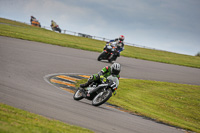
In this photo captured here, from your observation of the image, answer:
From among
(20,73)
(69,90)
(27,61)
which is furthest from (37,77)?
(27,61)

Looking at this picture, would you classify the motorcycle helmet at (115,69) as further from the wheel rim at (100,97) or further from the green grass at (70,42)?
the green grass at (70,42)

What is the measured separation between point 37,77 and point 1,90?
4.60 meters

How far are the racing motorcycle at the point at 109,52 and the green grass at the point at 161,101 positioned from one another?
6.15m

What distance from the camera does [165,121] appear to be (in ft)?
32.7

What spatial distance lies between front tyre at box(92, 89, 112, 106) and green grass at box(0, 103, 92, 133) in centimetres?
319

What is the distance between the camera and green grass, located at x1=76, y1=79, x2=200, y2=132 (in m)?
10.8

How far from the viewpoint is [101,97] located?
30.2 ft

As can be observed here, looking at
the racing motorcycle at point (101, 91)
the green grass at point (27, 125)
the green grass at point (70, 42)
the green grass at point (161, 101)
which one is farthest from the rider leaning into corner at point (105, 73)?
the green grass at point (70, 42)

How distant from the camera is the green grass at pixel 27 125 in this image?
4.34 metres

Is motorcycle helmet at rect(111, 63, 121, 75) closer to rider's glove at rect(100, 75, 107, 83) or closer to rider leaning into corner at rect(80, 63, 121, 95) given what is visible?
rider leaning into corner at rect(80, 63, 121, 95)

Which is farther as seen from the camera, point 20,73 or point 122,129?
point 20,73

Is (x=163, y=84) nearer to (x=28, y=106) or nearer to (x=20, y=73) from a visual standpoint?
(x=20, y=73)

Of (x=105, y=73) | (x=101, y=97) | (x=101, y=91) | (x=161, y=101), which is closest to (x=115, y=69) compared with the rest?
(x=105, y=73)

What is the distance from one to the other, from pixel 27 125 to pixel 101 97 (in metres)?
4.56
